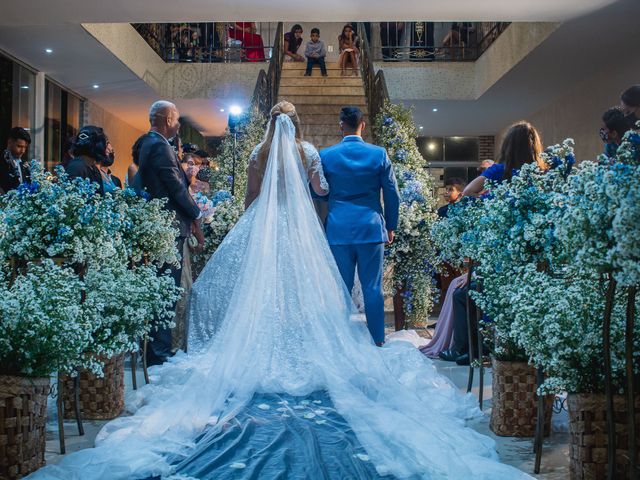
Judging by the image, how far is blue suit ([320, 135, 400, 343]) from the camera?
5.30m

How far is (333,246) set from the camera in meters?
5.37

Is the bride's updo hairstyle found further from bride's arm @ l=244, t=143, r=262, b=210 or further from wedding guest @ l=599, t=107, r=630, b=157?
wedding guest @ l=599, t=107, r=630, b=157

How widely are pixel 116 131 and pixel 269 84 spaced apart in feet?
13.5

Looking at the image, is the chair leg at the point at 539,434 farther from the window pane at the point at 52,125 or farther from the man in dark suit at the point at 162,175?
the window pane at the point at 52,125

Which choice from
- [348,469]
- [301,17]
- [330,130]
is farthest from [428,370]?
[330,130]

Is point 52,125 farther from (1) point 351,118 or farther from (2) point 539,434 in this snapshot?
(2) point 539,434

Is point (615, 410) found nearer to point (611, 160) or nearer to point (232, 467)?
point (611, 160)

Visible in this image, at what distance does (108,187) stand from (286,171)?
1.18 meters

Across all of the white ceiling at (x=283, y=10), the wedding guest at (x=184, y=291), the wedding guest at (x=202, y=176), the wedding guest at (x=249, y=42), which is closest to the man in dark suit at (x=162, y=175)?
the wedding guest at (x=184, y=291)

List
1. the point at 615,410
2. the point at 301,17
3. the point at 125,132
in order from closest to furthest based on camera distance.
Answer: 1. the point at 615,410
2. the point at 301,17
3. the point at 125,132

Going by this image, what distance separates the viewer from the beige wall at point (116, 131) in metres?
13.9

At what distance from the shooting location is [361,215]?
17.4 ft

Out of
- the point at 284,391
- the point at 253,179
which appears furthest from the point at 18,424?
the point at 253,179

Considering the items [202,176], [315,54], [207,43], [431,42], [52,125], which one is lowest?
[202,176]
